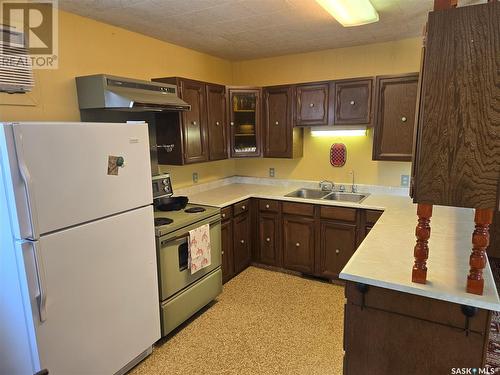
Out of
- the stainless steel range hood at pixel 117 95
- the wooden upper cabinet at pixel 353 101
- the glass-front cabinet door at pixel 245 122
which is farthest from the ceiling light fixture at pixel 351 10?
the glass-front cabinet door at pixel 245 122

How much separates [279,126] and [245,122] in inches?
17.0

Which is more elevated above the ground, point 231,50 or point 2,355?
point 231,50

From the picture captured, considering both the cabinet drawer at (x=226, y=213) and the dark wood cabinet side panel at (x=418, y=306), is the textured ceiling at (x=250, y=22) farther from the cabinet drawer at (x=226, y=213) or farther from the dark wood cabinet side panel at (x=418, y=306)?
the dark wood cabinet side panel at (x=418, y=306)

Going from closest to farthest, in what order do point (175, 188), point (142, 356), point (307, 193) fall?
point (142, 356), point (175, 188), point (307, 193)

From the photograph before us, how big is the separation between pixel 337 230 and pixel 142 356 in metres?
2.12

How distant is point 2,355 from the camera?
1.84m

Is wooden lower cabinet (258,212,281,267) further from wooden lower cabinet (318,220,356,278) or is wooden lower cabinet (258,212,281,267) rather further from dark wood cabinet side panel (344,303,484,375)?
dark wood cabinet side panel (344,303,484,375)

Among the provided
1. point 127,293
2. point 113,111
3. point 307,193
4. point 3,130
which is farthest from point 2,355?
point 307,193

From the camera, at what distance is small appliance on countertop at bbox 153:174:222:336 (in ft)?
8.13

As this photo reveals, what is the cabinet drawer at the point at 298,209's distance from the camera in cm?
345

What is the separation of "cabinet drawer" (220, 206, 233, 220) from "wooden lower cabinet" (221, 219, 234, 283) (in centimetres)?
4

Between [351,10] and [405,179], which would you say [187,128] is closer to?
[351,10]

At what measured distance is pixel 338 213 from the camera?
3285 millimetres

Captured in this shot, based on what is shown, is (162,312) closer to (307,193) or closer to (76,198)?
(76,198)
